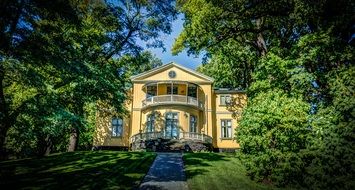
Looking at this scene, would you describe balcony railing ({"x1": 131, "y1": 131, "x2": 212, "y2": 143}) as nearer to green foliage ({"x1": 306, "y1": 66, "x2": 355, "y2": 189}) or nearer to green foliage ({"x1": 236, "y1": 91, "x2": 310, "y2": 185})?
green foliage ({"x1": 236, "y1": 91, "x2": 310, "y2": 185})

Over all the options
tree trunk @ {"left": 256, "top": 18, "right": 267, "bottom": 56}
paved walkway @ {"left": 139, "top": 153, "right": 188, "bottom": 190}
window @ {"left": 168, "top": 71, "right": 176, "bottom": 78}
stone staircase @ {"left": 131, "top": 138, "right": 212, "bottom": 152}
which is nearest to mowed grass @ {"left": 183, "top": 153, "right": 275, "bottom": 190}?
A: paved walkway @ {"left": 139, "top": 153, "right": 188, "bottom": 190}

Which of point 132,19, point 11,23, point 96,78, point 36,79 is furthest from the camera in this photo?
point 132,19

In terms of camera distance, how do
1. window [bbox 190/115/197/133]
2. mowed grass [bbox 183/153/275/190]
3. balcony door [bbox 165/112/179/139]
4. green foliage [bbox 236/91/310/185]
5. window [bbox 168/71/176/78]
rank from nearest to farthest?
green foliage [bbox 236/91/310/185], mowed grass [bbox 183/153/275/190], balcony door [bbox 165/112/179/139], window [bbox 190/115/197/133], window [bbox 168/71/176/78]

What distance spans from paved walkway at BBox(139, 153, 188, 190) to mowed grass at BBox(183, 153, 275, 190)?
0.34 metres

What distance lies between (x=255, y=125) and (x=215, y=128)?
22379mm

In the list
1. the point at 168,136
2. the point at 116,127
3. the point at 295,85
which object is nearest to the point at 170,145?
the point at 168,136

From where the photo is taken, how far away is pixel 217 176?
13.5 m

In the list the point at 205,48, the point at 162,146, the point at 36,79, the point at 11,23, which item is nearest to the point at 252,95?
the point at 205,48

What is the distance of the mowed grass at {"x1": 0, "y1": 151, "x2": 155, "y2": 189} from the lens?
11.3 m

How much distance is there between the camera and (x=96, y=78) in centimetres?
1381

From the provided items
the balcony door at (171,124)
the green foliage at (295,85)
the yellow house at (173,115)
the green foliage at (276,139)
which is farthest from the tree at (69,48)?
the balcony door at (171,124)

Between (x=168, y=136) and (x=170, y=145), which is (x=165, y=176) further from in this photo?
(x=168, y=136)

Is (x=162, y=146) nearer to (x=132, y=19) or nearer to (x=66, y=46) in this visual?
(x=132, y=19)

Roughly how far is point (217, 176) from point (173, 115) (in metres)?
18.6
